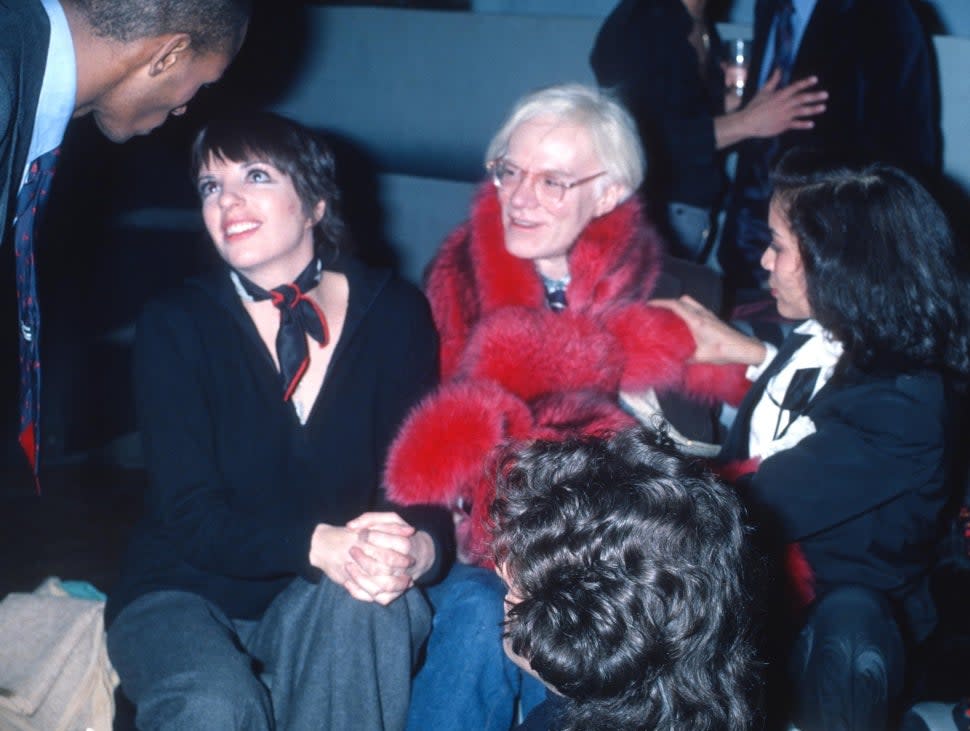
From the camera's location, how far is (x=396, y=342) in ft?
7.16

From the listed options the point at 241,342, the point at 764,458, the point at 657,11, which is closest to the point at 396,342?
the point at 241,342

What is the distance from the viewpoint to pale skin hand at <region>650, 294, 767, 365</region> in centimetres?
236

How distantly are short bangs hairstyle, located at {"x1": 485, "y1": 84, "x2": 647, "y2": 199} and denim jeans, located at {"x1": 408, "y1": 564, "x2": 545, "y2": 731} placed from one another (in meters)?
1.11

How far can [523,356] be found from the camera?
7.08 feet

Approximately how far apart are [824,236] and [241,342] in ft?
4.09

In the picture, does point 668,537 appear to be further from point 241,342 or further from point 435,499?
point 241,342

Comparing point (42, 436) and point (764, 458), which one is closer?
point (764, 458)

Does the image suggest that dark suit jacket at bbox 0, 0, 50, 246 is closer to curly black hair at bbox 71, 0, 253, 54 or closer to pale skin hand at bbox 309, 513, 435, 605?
curly black hair at bbox 71, 0, 253, 54

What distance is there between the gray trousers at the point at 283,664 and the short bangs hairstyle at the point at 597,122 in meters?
1.20

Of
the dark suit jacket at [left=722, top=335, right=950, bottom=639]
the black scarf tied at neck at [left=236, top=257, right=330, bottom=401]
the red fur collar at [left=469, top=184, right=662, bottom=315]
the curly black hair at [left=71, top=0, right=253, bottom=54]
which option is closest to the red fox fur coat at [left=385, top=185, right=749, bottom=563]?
the red fur collar at [left=469, top=184, right=662, bottom=315]

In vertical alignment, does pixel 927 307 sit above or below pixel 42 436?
above

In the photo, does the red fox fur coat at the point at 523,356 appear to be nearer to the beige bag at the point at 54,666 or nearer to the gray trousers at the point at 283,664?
the gray trousers at the point at 283,664

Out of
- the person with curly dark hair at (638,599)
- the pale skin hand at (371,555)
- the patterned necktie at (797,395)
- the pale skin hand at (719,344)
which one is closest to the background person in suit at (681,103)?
the pale skin hand at (719,344)

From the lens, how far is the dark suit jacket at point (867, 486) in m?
1.93
